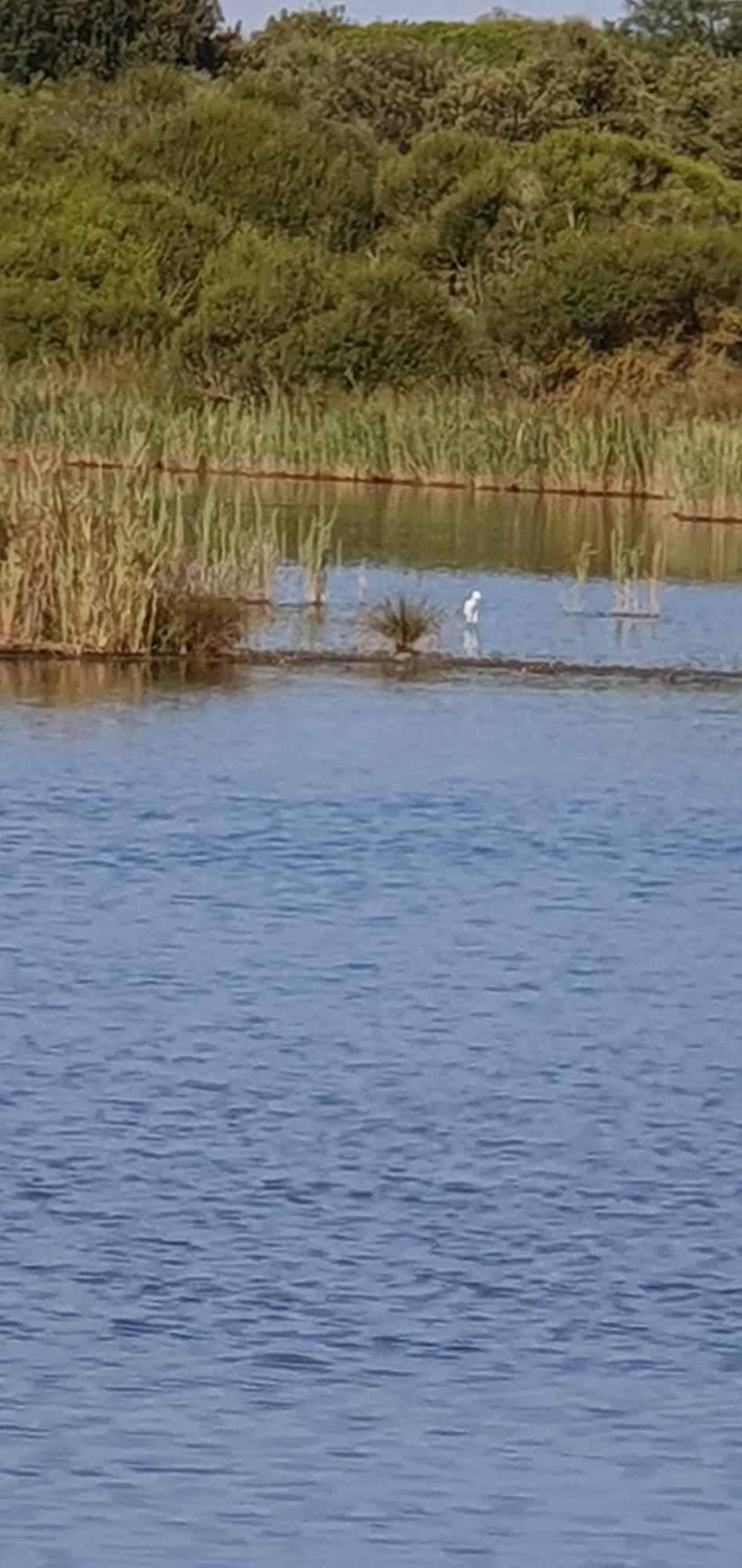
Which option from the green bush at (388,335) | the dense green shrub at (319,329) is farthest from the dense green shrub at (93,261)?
the green bush at (388,335)

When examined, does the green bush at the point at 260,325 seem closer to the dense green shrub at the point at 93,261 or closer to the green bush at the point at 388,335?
the green bush at the point at 388,335

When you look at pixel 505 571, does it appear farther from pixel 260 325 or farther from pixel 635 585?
pixel 260 325

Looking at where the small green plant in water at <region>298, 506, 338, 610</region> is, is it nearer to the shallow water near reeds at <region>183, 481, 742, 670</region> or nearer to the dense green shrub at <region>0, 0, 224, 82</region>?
the shallow water near reeds at <region>183, 481, 742, 670</region>

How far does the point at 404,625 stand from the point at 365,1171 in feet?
41.8

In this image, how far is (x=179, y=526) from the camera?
20.4 metres

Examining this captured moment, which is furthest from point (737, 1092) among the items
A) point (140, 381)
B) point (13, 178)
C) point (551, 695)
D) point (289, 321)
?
point (13, 178)

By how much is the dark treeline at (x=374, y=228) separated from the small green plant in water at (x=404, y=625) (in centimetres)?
2190

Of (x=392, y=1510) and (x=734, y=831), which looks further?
(x=734, y=831)

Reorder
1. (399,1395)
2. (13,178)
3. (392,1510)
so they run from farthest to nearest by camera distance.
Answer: (13,178)
(399,1395)
(392,1510)

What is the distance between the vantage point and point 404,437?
35375 millimetres

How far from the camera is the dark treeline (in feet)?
148

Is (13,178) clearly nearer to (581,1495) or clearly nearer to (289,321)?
(289,321)

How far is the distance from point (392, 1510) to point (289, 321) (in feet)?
127

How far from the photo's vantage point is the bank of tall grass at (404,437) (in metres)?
32.3
